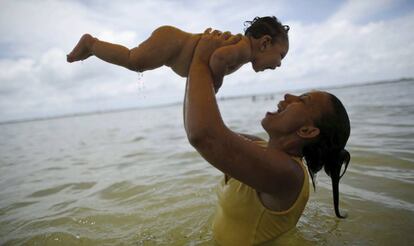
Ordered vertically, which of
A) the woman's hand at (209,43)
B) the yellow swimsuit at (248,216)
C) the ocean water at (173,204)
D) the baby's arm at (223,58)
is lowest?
the ocean water at (173,204)

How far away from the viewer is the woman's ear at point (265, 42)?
2422 mm

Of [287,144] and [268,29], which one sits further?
[268,29]

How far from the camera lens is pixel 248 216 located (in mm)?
2279

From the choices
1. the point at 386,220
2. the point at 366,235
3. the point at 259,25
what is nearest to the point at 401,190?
the point at 386,220

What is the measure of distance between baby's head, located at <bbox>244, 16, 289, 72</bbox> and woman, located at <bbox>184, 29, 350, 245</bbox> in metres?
0.39

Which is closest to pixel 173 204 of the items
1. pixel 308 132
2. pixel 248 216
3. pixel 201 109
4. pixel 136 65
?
pixel 248 216

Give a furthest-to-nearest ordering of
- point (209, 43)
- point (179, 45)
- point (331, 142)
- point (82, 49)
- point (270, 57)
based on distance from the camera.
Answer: point (82, 49)
point (270, 57)
point (179, 45)
point (331, 142)
point (209, 43)

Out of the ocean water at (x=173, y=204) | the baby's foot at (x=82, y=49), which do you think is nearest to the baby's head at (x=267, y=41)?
the baby's foot at (x=82, y=49)

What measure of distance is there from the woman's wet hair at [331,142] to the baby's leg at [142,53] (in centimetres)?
122

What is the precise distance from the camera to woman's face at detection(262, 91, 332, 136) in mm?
2131

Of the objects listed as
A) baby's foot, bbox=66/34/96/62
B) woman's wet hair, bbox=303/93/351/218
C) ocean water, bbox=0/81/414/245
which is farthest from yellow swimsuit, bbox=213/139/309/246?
baby's foot, bbox=66/34/96/62

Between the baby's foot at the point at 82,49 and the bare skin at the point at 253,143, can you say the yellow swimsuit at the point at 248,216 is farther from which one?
the baby's foot at the point at 82,49

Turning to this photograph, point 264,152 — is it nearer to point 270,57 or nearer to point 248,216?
point 248,216

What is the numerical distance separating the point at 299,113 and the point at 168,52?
1.09 metres
